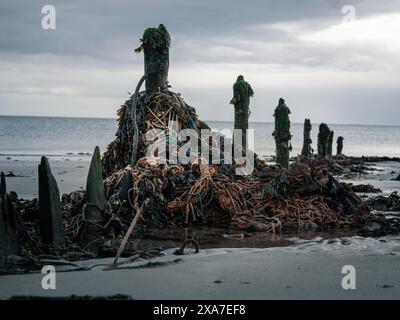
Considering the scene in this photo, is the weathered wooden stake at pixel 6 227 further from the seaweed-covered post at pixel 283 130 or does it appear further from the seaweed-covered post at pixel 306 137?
the seaweed-covered post at pixel 306 137

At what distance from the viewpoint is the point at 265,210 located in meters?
11.0

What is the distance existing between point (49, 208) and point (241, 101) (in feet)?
34.1

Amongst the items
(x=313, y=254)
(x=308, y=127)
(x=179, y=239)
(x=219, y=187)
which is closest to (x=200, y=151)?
(x=219, y=187)

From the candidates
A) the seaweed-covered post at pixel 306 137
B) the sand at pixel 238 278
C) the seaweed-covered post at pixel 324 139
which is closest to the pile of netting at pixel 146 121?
the sand at pixel 238 278

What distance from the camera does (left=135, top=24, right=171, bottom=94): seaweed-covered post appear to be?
1332cm

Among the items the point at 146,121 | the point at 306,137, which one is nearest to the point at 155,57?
the point at 146,121

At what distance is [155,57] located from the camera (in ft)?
44.0

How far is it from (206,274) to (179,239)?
107 inches

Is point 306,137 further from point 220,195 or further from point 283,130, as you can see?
point 220,195

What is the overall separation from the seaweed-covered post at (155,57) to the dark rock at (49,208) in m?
6.34

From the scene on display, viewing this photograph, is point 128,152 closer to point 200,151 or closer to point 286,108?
point 200,151

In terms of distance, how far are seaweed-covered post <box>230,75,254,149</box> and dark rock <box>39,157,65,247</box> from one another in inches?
386

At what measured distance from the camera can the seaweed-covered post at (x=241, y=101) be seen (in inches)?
659

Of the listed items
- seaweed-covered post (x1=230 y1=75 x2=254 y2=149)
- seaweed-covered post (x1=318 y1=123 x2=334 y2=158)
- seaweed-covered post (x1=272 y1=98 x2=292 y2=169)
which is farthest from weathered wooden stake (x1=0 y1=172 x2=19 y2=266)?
seaweed-covered post (x1=318 y1=123 x2=334 y2=158)
